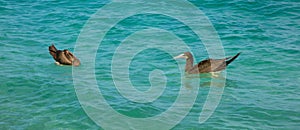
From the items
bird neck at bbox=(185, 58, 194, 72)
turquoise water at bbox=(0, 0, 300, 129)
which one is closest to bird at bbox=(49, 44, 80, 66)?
turquoise water at bbox=(0, 0, 300, 129)

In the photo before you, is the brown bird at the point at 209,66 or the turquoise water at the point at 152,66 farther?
the brown bird at the point at 209,66

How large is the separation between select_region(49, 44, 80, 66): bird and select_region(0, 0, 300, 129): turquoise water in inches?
7.6

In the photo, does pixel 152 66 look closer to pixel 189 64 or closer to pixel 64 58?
pixel 189 64

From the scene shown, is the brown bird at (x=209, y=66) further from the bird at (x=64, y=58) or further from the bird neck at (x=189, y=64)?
the bird at (x=64, y=58)

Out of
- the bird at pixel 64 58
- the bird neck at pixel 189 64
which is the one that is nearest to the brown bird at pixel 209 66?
the bird neck at pixel 189 64

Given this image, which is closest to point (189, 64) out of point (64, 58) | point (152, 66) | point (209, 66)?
point (209, 66)

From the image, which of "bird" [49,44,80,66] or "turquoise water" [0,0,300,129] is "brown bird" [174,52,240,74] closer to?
"turquoise water" [0,0,300,129]

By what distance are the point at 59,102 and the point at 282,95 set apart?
13.3 ft

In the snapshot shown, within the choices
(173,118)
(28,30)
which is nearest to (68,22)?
(28,30)

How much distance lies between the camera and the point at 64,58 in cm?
1195

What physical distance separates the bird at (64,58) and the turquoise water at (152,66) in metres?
0.19

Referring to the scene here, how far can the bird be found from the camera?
11.9 m

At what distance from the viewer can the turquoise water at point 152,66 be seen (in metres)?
9.05

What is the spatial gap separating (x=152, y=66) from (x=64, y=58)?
6.35 ft
